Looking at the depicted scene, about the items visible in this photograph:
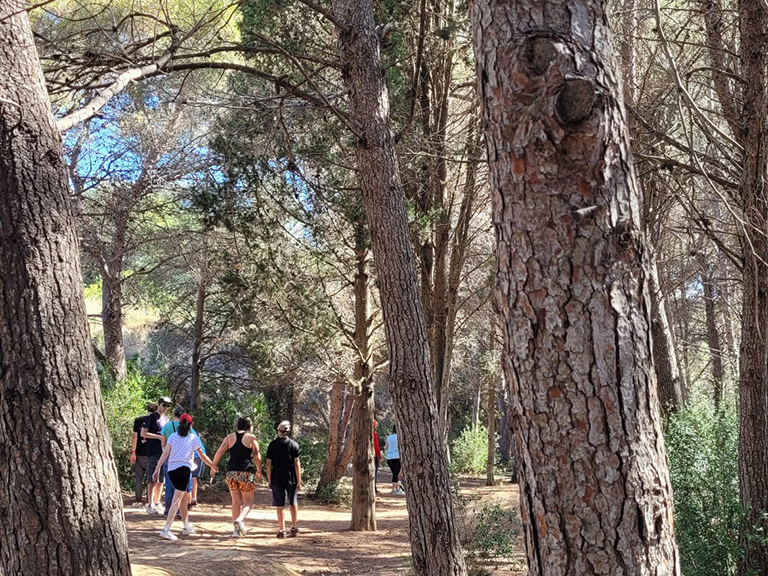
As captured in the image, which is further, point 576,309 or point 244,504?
point 244,504

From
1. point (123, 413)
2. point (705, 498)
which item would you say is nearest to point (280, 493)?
point (123, 413)

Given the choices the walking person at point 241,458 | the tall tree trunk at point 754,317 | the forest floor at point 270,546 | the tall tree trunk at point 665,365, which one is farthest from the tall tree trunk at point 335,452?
the tall tree trunk at point 754,317

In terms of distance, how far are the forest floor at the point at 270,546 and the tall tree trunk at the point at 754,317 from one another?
3.81 m

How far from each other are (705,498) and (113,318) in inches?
532

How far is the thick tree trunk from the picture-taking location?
4.27m

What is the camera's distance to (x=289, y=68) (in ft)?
34.3

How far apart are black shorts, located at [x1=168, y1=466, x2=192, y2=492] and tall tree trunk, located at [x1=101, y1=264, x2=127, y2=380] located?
746 cm

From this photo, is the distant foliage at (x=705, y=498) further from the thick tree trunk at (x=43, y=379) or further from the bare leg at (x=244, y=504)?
the bare leg at (x=244, y=504)

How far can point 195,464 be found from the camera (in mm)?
12211

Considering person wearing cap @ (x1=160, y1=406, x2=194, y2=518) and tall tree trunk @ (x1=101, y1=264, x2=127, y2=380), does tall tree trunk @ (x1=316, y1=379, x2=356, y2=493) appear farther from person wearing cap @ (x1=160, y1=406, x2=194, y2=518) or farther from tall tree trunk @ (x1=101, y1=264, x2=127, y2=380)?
person wearing cap @ (x1=160, y1=406, x2=194, y2=518)

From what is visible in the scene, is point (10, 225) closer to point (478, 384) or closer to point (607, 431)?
point (607, 431)

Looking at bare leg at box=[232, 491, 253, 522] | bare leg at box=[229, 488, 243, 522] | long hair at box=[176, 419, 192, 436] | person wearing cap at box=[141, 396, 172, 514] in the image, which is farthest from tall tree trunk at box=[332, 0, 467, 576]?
person wearing cap at box=[141, 396, 172, 514]

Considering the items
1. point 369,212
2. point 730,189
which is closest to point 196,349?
point 369,212

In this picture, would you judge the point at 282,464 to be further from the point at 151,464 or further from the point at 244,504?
the point at 151,464
